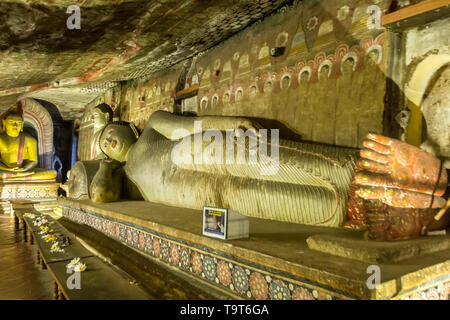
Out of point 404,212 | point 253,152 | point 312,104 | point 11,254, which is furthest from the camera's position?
point 11,254

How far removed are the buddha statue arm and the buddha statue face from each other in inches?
203

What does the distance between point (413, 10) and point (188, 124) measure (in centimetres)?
206

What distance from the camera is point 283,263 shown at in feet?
4.28

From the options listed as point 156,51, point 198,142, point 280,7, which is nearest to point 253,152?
point 198,142

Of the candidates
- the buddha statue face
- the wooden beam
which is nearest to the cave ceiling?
the wooden beam

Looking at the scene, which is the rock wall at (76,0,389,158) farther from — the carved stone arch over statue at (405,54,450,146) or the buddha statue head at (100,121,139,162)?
the buddha statue head at (100,121,139,162)

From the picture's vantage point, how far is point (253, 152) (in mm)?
2314

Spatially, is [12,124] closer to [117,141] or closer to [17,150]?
[17,150]

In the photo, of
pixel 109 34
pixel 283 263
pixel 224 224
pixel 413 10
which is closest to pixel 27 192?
pixel 109 34

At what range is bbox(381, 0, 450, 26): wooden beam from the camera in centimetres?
184

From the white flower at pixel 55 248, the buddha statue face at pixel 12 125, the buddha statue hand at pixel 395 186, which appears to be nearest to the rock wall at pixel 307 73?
the buddha statue hand at pixel 395 186
